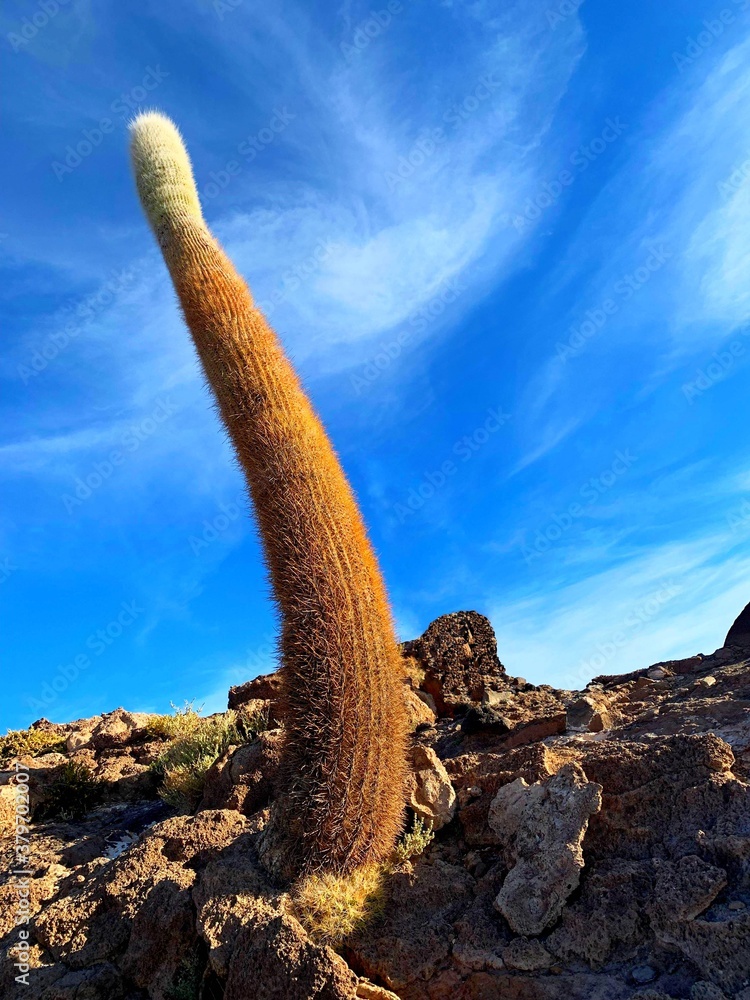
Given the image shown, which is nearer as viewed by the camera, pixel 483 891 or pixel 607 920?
pixel 607 920

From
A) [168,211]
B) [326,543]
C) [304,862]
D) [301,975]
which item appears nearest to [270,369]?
[326,543]

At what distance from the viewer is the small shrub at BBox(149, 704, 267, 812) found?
677 centimetres

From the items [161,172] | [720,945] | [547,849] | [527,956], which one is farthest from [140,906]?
[161,172]

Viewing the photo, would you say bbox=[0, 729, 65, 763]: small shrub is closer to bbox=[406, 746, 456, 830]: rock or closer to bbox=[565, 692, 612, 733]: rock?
bbox=[406, 746, 456, 830]: rock

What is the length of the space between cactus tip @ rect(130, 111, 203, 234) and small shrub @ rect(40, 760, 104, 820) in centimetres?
603

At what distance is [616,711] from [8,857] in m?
5.84

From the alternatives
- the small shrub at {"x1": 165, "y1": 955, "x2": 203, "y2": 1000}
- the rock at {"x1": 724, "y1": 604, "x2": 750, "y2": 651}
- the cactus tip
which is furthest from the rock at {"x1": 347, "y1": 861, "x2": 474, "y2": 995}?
the rock at {"x1": 724, "y1": 604, "x2": 750, "y2": 651}

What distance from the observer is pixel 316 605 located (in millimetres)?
4590

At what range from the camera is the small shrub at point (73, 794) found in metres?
7.62

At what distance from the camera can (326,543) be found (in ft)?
15.7

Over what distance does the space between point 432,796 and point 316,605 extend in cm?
168

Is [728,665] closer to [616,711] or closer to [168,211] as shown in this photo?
[616,711]

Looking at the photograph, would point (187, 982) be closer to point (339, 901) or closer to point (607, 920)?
point (339, 901)

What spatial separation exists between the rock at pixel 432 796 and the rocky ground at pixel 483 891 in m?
0.01
